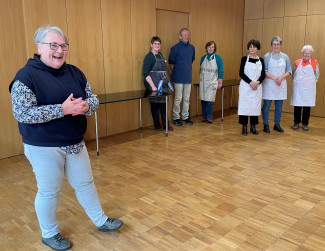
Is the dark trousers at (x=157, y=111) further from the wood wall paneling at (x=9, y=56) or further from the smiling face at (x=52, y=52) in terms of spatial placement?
the smiling face at (x=52, y=52)

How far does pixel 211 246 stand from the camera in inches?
83.4

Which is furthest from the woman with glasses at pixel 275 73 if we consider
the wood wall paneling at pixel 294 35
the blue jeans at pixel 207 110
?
the wood wall paneling at pixel 294 35

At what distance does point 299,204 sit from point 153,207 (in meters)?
1.22

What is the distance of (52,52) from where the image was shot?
71.3 inches

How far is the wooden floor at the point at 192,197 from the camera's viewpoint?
221 centimetres

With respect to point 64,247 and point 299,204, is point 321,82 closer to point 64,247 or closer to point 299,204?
point 299,204

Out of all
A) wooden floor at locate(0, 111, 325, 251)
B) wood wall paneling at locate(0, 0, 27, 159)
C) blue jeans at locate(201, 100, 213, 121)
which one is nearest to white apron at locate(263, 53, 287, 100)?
wooden floor at locate(0, 111, 325, 251)

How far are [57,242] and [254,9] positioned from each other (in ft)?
20.9

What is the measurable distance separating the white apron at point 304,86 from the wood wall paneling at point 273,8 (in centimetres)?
211

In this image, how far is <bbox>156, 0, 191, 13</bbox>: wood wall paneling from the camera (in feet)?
17.2

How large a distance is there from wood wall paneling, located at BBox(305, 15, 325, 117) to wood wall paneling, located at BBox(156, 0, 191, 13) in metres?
2.37

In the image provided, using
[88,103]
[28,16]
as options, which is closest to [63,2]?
[28,16]

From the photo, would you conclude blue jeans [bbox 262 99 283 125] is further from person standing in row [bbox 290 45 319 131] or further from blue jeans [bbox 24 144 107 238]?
blue jeans [bbox 24 144 107 238]

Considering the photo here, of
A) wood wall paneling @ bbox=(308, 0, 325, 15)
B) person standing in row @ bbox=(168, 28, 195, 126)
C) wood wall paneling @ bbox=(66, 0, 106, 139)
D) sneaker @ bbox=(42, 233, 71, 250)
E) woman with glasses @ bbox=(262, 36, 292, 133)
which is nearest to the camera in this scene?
sneaker @ bbox=(42, 233, 71, 250)
